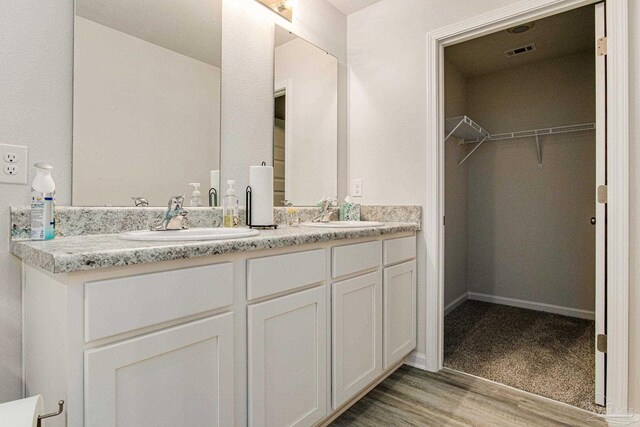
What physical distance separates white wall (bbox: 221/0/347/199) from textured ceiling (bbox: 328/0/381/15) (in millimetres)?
351

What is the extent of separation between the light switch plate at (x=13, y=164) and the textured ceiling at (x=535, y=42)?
9.76ft

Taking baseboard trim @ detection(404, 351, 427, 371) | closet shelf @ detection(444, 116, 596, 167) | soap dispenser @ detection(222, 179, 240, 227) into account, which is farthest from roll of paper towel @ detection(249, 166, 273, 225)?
closet shelf @ detection(444, 116, 596, 167)

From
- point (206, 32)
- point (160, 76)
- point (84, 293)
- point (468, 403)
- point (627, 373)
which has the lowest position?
point (468, 403)

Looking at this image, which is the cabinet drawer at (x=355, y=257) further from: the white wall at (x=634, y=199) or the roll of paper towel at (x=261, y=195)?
the white wall at (x=634, y=199)

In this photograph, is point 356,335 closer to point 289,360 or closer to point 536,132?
point 289,360

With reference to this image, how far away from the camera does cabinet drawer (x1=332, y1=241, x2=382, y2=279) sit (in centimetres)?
143

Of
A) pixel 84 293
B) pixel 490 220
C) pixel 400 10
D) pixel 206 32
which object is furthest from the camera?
pixel 490 220

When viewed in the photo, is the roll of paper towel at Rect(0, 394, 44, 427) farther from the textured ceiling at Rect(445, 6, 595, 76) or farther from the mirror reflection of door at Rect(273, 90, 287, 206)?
the textured ceiling at Rect(445, 6, 595, 76)

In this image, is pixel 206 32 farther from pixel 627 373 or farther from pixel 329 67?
pixel 627 373

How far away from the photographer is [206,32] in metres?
1.60

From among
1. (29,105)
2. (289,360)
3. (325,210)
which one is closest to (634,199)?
(325,210)

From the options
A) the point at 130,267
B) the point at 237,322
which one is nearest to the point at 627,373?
the point at 237,322

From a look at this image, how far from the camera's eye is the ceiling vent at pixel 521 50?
113 inches

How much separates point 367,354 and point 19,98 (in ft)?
5.39
